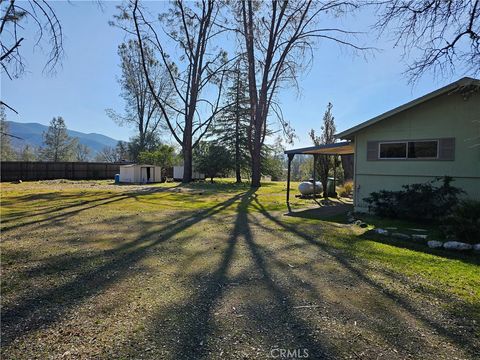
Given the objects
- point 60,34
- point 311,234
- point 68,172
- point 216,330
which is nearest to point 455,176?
point 311,234

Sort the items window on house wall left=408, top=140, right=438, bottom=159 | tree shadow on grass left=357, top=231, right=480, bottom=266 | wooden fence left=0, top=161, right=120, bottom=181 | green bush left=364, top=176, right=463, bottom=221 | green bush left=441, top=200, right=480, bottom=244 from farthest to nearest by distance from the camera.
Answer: wooden fence left=0, top=161, right=120, bottom=181 < window on house wall left=408, top=140, right=438, bottom=159 < green bush left=364, top=176, right=463, bottom=221 < green bush left=441, top=200, right=480, bottom=244 < tree shadow on grass left=357, top=231, right=480, bottom=266

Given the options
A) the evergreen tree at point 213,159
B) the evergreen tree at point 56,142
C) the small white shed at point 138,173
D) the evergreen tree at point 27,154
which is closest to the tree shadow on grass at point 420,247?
the evergreen tree at point 213,159

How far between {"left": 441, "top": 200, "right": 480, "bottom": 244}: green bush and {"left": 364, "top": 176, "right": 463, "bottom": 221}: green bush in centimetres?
108

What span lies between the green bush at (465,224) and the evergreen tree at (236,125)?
21.9 m

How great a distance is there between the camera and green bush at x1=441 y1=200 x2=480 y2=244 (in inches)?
229

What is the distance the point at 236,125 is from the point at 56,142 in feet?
112

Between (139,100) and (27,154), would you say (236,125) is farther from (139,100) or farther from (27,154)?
(27,154)

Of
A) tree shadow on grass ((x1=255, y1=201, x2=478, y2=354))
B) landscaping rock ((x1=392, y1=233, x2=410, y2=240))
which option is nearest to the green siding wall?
landscaping rock ((x1=392, y1=233, x2=410, y2=240))

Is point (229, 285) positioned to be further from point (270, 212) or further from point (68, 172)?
point (68, 172)

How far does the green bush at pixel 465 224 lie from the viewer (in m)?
5.82

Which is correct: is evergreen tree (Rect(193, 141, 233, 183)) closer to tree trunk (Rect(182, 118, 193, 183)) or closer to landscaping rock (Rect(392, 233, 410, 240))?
tree trunk (Rect(182, 118, 193, 183))

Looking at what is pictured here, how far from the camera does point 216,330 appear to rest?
2.74 metres

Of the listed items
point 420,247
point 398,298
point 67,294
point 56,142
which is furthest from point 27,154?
point 398,298

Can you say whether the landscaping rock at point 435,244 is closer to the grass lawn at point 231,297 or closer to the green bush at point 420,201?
the grass lawn at point 231,297
